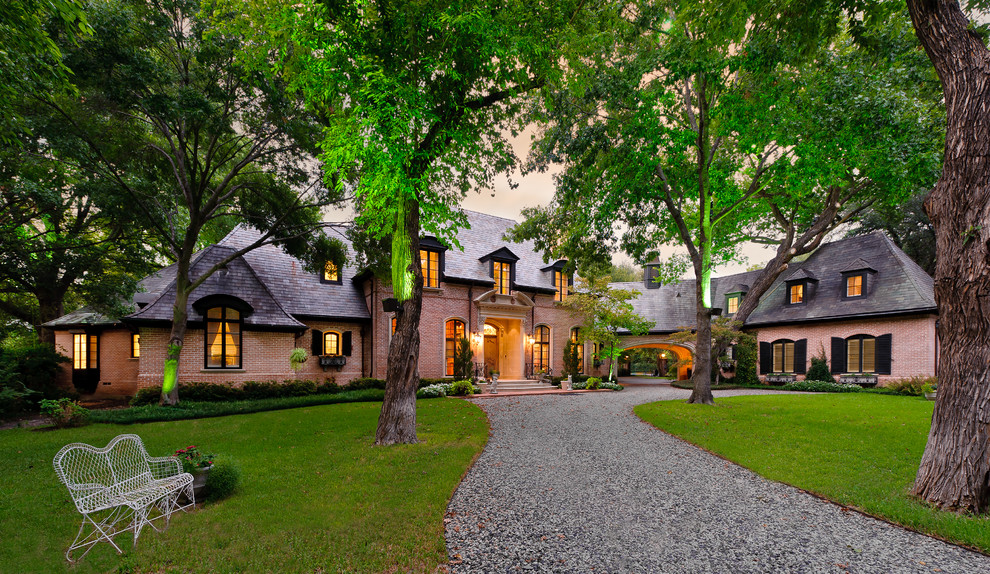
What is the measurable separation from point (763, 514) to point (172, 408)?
576 inches

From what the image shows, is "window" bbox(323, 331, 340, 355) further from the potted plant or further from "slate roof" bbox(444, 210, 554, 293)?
the potted plant

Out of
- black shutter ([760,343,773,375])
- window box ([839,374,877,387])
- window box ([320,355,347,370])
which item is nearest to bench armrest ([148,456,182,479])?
window box ([320,355,347,370])

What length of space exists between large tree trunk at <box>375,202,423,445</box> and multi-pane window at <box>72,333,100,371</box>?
1630 centimetres

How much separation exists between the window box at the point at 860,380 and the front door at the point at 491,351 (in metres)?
17.0

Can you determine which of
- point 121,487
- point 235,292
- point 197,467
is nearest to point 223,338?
point 235,292

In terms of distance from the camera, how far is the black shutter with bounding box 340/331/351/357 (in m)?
17.7

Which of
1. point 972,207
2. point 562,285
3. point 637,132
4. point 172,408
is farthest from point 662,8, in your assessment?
point 172,408

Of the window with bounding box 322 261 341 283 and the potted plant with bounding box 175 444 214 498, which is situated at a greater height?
the window with bounding box 322 261 341 283

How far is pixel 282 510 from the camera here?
4.61 m

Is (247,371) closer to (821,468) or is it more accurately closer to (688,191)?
(821,468)

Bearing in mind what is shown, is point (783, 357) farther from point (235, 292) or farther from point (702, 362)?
point (235, 292)

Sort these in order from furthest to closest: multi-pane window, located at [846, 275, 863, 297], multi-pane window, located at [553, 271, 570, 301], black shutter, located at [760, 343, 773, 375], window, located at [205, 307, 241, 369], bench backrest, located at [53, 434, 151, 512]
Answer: multi-pane window, located at [553, 271, 570, 301] → black shutter, located at [760, 343, 773, 375] → multi-pane window, located at [846, 275, 863, 297] → window, located at [205, 307, 241, 369] → bench backrest, located at [53, 434, 151, 512]

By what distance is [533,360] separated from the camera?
2134cm

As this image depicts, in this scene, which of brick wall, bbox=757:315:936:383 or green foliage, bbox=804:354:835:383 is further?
green foliage, bbox=804:354:835:383
